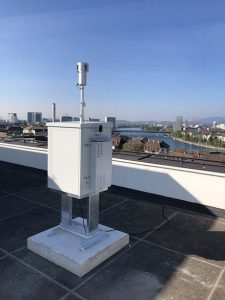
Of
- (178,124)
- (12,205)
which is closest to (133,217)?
(12,205)

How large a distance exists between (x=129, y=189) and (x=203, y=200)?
1454 millimetres

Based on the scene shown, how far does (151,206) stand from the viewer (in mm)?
4863

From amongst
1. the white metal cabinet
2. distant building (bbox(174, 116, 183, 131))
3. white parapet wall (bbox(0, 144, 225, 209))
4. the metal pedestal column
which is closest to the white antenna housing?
the white metal cabinet

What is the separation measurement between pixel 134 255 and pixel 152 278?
1.51 ft

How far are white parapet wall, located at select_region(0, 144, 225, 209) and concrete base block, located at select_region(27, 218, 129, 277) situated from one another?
5.72 ft

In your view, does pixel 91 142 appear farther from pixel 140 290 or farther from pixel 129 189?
pixel 129 189

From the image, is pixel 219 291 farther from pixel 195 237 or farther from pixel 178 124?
pixel 178 124

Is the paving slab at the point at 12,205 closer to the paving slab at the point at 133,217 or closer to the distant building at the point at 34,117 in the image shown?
the paving slab at the point at 133,217

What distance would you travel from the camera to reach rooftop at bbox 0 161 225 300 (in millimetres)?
2516

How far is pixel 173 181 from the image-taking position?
486 cm

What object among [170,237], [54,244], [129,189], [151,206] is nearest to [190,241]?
[170,237]

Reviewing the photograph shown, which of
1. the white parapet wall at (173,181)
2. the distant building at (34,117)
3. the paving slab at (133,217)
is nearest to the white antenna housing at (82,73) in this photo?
the paving slab at (133,217)

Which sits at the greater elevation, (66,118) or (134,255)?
(66,118)

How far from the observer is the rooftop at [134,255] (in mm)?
2516
